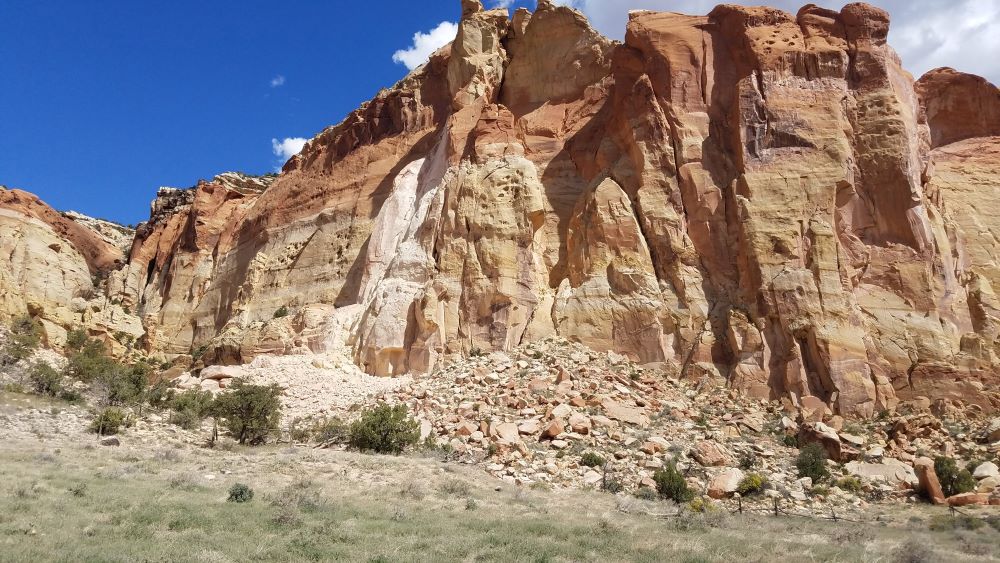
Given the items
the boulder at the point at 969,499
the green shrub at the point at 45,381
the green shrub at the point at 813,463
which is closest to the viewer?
the boulder at the point at 969,499

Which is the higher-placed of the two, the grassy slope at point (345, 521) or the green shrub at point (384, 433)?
the green shrub at point (384, 433)

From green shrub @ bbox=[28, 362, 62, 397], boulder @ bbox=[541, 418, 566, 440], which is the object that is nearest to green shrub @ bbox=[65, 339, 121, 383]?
green shrub @ bbox=[28, 362, 62, 397]

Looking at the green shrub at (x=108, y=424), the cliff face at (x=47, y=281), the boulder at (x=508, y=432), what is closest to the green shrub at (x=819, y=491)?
the boulder at (x=508, y=432)

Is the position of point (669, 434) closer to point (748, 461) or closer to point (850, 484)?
point (748, 461)

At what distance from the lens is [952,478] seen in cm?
1845

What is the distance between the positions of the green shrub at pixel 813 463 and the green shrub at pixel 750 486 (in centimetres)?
169

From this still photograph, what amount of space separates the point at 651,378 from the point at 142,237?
49133mm

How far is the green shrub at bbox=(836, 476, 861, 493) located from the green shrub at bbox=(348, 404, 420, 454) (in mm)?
12215

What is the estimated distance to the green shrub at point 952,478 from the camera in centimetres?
1822

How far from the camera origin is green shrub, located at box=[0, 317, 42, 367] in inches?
1172

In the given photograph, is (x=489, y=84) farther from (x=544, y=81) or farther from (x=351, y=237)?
(x=351, y=237)

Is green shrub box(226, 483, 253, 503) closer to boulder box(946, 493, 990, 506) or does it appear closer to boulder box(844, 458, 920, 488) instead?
boulder box(844, 458, 920, 488)

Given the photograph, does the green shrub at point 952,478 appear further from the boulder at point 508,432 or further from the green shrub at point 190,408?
the green shrub at point 190,408

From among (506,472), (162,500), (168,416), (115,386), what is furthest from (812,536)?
(115,386)
